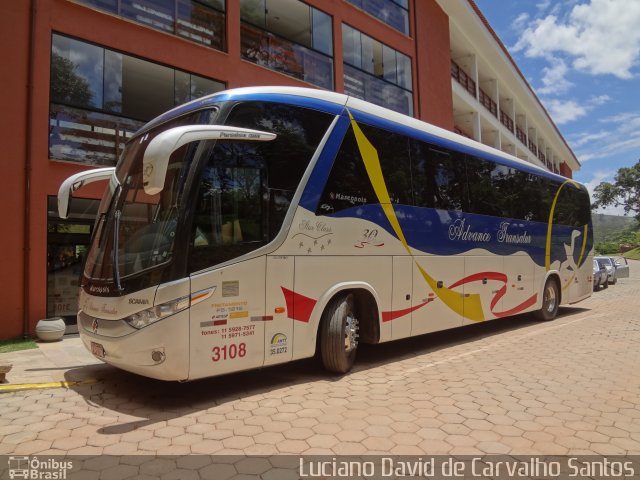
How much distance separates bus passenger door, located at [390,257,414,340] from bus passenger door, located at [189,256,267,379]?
2365mm

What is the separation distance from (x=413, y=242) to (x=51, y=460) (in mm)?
5445

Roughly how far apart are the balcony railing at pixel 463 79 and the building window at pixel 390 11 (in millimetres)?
6454

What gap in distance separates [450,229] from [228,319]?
4.67 meters

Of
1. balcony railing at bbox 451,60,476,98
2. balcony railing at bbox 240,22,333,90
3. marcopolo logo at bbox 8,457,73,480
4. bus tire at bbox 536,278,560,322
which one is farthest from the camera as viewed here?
balcony railing at bbox 451,60,476,98

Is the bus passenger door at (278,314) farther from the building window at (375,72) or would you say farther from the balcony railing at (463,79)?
the balcony railing at (463,79)

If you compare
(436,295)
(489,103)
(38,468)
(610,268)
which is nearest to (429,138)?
(436,295)

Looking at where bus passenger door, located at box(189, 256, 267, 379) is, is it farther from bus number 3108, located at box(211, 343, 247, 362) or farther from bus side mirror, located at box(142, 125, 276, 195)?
bus side mirror, located at box(142, 125, 276, 195)

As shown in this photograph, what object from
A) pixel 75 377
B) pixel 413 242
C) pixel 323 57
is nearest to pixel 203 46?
pixel 323 57

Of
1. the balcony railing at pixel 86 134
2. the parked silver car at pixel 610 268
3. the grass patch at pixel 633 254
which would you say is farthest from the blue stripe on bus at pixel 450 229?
the grass patch at pixel 633 254

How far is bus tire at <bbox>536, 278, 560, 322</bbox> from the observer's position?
37.8 ft

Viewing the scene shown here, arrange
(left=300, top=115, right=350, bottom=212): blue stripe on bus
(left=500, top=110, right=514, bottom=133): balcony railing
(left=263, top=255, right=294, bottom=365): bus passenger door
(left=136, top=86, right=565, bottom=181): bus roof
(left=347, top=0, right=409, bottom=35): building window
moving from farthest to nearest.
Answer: (left=500, top=110, right=514, bottom=133): balcony railing < (left=347, top=0, right=409, bottom=35): building window < (left=300, top=115, right=350, bottom=212): blue stripe on bus < (left=136, top=86, right=565, bottom=181): bus roof < (left=263, top=255, right=294, bottom=365): bus passenger door

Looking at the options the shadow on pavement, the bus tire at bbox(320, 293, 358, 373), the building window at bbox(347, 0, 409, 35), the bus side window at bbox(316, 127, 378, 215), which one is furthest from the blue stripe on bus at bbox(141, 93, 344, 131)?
the building window at bbox(347, 0, 409, 35)

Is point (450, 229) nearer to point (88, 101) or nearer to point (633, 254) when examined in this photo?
point (88, 101)

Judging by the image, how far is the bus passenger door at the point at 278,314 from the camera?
527 centimetres
